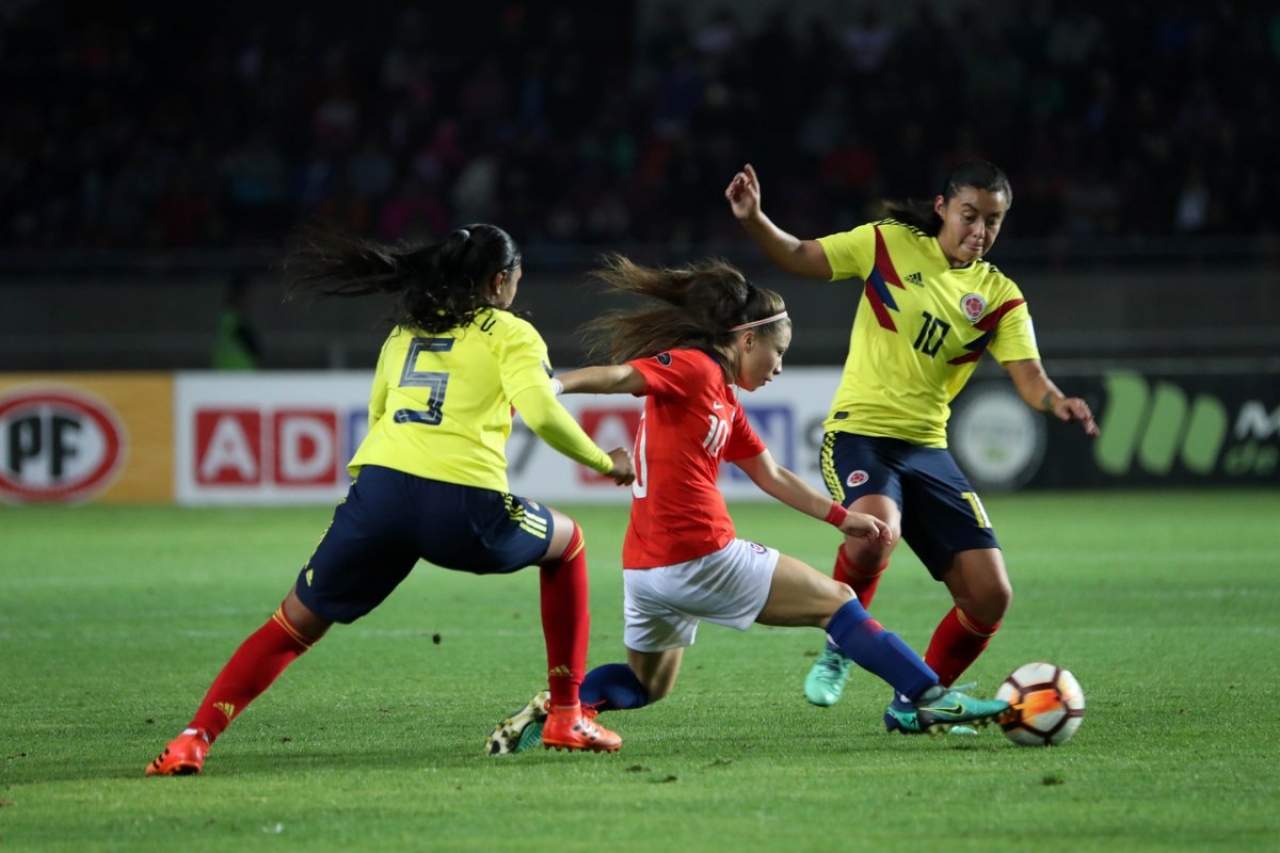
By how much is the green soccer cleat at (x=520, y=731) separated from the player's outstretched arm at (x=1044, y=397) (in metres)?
1.92

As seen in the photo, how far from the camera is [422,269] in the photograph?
5.38 meters

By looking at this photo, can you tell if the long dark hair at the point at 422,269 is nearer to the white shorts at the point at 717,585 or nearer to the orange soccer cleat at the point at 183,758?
the white shorts at the point at 717,585

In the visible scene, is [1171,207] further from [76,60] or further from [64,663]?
[64,663]

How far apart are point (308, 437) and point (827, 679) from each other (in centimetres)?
1052

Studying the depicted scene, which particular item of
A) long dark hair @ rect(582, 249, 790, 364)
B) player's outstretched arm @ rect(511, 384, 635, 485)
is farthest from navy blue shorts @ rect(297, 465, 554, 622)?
long dark hair @ rect(582, 249, 790, 364)

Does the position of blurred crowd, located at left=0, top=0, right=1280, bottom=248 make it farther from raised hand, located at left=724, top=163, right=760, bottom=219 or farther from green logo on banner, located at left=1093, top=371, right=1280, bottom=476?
raised hand, located at left=724, top=163, right=760, bottom=219

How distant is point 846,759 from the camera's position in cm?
536

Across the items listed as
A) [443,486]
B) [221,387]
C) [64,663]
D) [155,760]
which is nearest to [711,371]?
[443,486]

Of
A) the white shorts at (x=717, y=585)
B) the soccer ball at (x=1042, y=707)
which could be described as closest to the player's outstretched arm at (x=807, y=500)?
the white shorts at (x=717, y=585)

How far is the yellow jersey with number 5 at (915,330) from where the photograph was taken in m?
6.41

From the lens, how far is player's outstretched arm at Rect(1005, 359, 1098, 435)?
5863 mm

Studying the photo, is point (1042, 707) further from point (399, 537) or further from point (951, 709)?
point (399, 537)

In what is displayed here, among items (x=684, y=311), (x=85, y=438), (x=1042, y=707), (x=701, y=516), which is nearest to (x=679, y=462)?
(x=701, y=516)

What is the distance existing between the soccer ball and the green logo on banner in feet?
37.6
